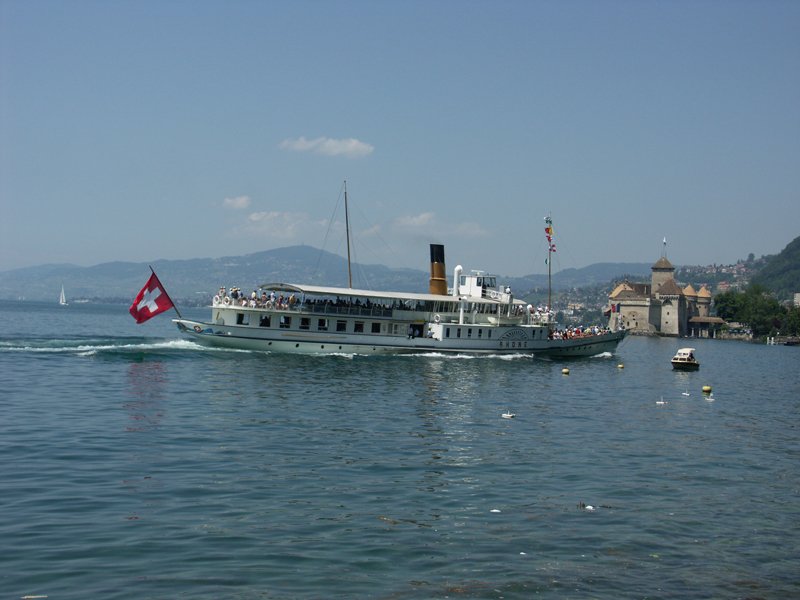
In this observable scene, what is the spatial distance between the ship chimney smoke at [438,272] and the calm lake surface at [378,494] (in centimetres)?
2800

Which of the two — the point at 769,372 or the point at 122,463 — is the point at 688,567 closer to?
the point at 122,463

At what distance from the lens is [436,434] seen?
1059 inches

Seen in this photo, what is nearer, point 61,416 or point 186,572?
point 186,572

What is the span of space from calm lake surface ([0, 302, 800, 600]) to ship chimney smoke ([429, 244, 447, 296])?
2800cm

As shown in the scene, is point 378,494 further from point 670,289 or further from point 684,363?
point 670,289

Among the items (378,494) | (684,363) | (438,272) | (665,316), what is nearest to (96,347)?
(438,272)

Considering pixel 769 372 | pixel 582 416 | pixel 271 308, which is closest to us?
pixel 582 416

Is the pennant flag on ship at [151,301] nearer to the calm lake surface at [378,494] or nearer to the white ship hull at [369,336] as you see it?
the white ship hull at [369,336]

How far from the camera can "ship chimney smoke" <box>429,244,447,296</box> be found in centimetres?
6562

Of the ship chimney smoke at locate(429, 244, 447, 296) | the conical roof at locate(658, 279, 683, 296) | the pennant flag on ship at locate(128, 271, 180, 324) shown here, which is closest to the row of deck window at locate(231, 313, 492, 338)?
the pennant flag on ship at locate(128, 271, 180, 324)

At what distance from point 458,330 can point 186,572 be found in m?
48.0

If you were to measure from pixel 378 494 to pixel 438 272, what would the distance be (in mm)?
48249

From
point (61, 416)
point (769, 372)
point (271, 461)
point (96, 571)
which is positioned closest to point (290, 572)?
point (96, 571)

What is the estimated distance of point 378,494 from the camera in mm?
18500
